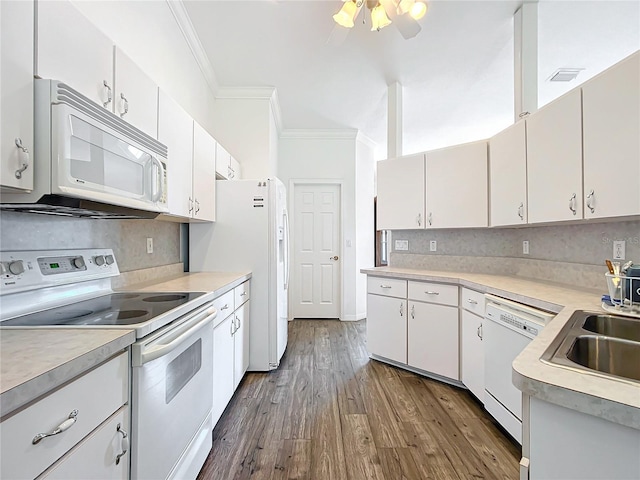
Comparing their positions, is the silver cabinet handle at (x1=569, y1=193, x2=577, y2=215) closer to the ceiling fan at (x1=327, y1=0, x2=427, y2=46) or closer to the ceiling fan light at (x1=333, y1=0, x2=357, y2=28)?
the ceiling fan at (x1=327, y1=0, x2=427, y2=46)

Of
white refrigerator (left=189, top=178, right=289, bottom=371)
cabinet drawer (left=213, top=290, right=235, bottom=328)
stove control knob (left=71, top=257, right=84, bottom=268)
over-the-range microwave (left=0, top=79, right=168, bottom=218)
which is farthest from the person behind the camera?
white refrigerator (left=189, top=178, right=289, bottom=371)

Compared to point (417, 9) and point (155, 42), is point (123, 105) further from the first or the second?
point (417, 9)

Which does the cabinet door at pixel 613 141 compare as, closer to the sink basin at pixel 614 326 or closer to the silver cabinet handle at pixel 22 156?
the sink basin at pixel 614 326

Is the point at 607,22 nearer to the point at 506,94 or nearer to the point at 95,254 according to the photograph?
the point at 506,94

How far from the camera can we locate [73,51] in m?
1.11

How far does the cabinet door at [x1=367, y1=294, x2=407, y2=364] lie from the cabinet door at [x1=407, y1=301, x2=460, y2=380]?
0.07 metres

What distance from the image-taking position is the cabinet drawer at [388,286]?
280 centimetres

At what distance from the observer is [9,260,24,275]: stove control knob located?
114cm

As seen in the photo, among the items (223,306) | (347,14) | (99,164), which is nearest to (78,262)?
(99,164)

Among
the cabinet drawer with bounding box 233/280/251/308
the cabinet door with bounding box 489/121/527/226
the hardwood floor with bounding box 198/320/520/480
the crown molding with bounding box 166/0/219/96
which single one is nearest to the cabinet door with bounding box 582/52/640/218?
the cabinet door with bounding box 489/121/527/226

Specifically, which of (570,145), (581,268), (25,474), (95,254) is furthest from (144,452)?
(581,268)

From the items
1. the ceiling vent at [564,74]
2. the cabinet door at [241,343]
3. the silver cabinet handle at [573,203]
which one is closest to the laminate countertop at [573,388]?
the silver cabinet handle at [573,203]

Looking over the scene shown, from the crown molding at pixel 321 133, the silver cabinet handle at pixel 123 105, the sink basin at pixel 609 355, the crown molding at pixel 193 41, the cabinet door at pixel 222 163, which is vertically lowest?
the sink basin at pixel 609 355

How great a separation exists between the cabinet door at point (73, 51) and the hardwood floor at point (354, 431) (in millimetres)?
1856
